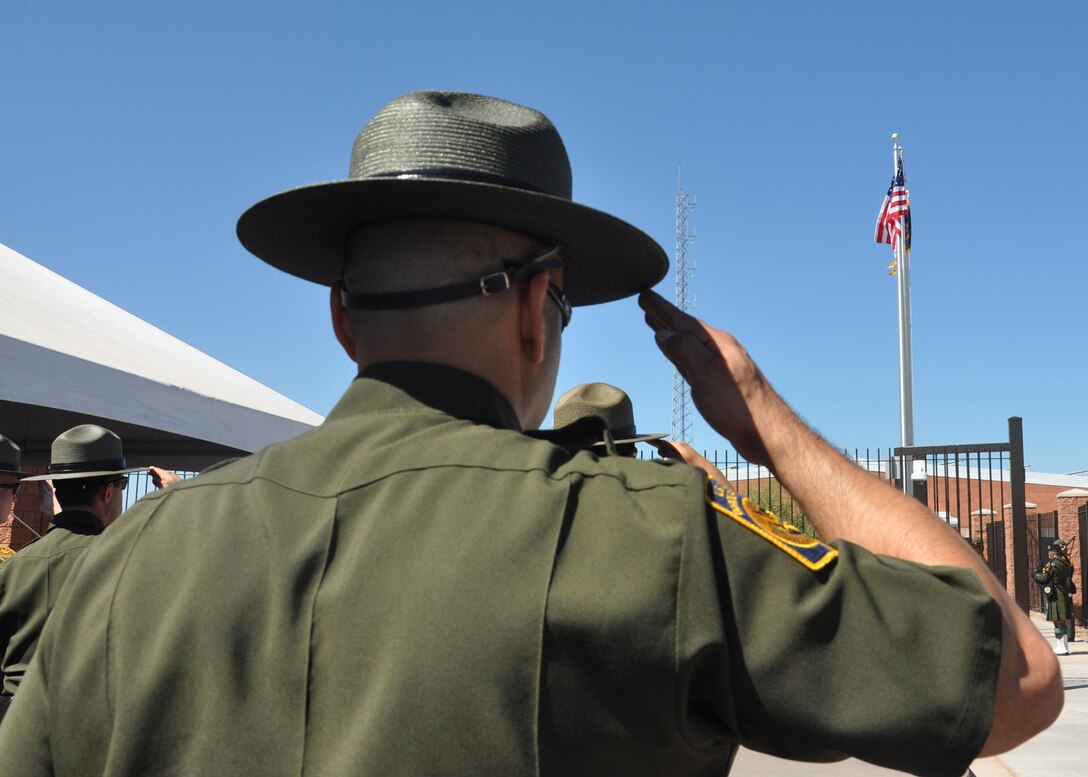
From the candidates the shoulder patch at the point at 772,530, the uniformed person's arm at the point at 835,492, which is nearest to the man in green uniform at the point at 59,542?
the uniformed person's arm at the point at 835,492

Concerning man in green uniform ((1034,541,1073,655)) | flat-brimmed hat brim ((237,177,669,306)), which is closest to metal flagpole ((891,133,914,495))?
man in green uniform ((1034,541,1073,655))

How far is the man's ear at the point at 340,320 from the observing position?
1442 millimetres

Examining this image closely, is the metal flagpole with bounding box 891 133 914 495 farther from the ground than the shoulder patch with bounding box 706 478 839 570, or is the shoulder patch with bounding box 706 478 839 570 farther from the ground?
the metal flagpole with bounding box 891 133 914 495

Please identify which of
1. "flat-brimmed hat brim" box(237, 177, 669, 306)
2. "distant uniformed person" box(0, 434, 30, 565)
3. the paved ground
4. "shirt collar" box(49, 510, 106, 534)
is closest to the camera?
"flat-brimmed hat brim" box(237, 177, 669, 306)

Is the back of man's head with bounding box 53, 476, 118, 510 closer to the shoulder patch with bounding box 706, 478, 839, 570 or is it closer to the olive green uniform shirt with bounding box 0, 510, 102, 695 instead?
the olive green uniform shirt with bounding box 0, 510, 102, 695

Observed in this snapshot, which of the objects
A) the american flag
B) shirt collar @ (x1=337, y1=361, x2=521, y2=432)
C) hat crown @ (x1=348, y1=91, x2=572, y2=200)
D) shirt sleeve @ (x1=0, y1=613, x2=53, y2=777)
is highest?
the american flag

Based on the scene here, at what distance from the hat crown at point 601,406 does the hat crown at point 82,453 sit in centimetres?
201

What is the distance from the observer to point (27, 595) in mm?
4145

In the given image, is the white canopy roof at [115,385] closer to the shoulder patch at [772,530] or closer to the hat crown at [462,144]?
the hat crown at [462,144]

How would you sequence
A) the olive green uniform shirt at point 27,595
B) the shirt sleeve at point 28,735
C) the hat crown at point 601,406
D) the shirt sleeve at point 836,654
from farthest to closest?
the hat crown at point 601,406
the olive green uniform shirt at point 27,595
the shirt sleeve at point 28,735
the shirt sleeve at point 836,654

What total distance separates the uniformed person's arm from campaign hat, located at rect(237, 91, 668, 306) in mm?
150

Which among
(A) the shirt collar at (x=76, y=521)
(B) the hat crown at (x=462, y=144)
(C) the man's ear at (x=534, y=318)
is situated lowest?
(A) the shirt collar at (x=76, y=521)

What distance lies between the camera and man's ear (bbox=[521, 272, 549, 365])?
1.36 metres

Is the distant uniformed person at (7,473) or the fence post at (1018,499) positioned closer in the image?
the distant uniformed person at (7,473)
